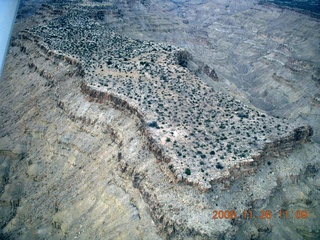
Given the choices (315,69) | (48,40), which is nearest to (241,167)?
(48,40)

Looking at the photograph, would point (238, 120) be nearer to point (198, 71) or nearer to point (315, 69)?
point (198, 71)
